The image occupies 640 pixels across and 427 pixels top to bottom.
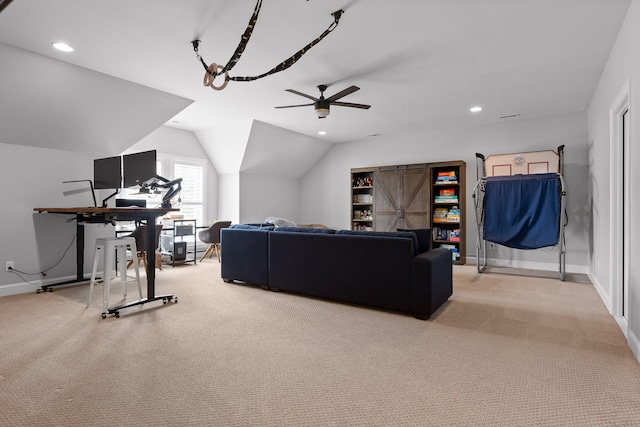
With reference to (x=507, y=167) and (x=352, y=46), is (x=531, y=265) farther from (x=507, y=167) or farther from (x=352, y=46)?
(x=352, y=46)

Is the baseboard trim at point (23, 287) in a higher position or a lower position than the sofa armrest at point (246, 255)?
lower

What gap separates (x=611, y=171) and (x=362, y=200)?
194 inches

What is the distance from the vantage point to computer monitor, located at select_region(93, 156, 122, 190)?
420cm

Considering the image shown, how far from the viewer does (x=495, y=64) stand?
3850mm

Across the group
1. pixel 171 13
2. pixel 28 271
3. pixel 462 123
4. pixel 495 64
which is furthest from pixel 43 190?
pixel 462 123

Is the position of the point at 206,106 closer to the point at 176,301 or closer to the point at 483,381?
the point at 176,301

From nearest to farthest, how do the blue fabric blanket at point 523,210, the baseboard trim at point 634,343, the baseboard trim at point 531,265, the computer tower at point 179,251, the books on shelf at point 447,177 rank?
the baseboard trim at point 634,343
the blue fabric blanket at point 523,210
the baseboard trim at point 531,265
the computer tower at point 179,251
the books on shelf at point 447,177

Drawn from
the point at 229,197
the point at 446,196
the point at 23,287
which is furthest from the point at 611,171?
the point at 23,287

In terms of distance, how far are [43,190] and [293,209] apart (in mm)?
5293

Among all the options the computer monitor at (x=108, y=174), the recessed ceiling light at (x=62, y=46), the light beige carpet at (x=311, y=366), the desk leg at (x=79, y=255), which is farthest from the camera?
the desk leg at (x=79, y=255)

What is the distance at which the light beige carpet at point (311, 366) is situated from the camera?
172cm

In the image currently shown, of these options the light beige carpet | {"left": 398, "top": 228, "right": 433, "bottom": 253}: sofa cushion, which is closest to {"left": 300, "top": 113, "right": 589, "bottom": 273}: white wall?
the light beige carpet

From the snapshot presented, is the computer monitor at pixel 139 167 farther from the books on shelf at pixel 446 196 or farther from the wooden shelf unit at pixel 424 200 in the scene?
the books on shelf at pixel 446 196

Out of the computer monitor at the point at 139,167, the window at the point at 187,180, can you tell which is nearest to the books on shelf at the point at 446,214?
the window at the point at 187,180
